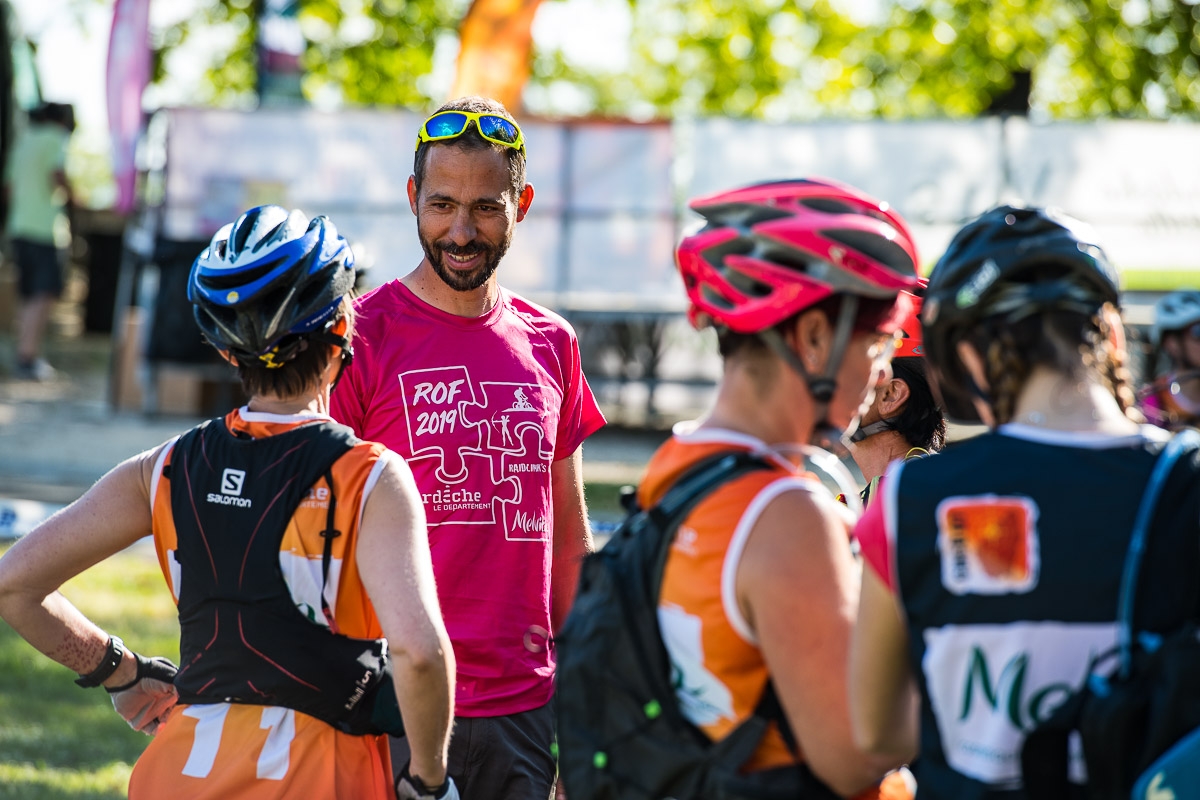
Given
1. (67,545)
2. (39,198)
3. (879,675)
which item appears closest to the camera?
(879,675)

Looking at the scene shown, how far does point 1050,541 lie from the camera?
208 cm

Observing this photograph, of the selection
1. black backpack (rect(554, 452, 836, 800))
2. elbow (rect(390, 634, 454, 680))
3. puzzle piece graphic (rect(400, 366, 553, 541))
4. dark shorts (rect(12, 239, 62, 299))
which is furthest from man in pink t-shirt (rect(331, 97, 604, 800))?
dark shorts (rect(12, 239, 62, 299))

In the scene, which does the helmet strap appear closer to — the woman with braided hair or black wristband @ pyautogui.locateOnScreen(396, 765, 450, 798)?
the woman with braided hair

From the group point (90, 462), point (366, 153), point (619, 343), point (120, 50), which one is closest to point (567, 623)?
point (90, 462)

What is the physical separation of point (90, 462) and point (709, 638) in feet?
38.7

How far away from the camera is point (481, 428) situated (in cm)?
372

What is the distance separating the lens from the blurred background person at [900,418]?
12.0 feet

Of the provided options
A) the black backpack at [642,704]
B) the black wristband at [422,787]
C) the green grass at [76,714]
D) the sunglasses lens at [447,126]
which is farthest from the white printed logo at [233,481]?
the green grass at [76,714]

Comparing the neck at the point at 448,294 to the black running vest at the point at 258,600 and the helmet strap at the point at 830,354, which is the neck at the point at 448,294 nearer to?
the black running vest at the point at 258,600

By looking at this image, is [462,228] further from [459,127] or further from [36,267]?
[36,267]

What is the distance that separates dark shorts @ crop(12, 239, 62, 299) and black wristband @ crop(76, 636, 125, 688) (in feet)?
48.8

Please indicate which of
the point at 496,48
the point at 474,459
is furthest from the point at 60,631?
the point at 496,48

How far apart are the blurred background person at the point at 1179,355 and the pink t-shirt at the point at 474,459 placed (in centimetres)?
219

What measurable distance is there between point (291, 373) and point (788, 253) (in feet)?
3.60
